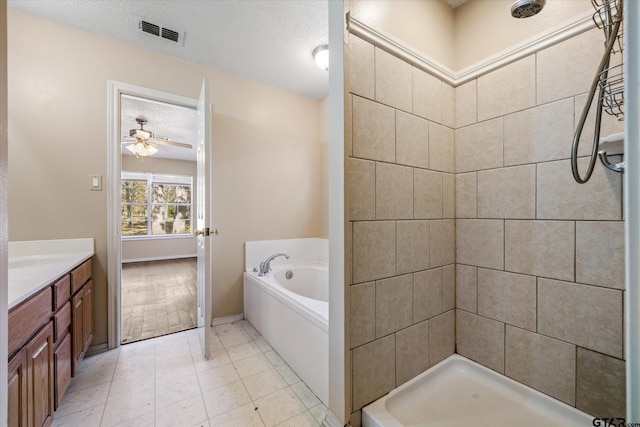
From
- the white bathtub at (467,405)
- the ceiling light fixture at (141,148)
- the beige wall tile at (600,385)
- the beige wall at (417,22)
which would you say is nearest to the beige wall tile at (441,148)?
the beige wall at (417,22)

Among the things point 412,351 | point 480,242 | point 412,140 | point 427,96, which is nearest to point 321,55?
point 427,96

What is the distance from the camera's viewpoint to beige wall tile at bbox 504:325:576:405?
3.60ft

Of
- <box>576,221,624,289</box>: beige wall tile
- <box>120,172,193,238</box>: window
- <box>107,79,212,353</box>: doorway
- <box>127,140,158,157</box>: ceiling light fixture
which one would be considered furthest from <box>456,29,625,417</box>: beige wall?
<box>120,172,193,238</box>: window

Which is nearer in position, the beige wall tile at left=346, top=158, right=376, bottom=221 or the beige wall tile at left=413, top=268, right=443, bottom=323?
the beige wall tile at left=346, top=158, right=376, bottom=221

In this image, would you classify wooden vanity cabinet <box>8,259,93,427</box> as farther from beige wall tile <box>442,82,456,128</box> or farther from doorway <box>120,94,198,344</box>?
beige wall tile <box>442,82,456,128</box>

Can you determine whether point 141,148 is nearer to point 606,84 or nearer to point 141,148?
point 141,148

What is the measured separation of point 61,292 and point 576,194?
2.57 metres

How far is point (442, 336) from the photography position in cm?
142

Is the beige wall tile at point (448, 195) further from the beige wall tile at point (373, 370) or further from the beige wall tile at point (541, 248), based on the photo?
the beige wall tile at point (373, 370)

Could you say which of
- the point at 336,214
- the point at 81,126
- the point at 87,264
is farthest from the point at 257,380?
the point at 81,126

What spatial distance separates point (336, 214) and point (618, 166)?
104cm

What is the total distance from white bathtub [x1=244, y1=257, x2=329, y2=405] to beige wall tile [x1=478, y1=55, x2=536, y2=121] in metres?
1.49

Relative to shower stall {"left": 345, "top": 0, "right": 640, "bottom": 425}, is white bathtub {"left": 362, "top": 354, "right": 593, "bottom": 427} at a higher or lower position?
lower

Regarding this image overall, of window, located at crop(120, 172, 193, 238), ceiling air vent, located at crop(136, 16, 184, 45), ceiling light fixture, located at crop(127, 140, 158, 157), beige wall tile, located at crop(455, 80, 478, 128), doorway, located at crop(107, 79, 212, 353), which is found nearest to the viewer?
beige wall tile, located at crop(455, 80, 478, 128)
